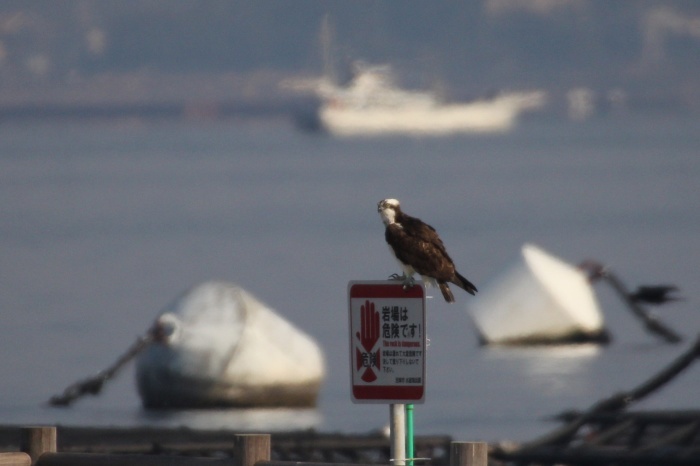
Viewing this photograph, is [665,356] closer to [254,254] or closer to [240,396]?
[240,396]

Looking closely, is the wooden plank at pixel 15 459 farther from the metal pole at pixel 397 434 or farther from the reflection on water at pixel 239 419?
the reflection on water at pixel 239 419

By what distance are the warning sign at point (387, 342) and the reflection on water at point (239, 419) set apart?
16593 mm

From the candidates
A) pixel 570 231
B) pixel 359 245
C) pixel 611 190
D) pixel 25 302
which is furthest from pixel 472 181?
pixel 25 302

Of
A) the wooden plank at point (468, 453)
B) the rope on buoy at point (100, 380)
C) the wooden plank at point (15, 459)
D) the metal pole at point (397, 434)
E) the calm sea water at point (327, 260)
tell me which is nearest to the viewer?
the metal pole at point (397, 434)

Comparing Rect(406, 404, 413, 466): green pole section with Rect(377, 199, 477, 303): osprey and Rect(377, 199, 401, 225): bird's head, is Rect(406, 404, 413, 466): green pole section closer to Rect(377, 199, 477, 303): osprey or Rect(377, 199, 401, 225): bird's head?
Rect(377, 199, 477, 303): osprey

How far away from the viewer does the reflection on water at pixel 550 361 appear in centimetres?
3490

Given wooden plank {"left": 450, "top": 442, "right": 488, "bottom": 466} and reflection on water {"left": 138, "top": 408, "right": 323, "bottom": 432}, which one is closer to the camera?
wooden plank {"left": 450, "top": 442, "right": 488, "bottom": 466}

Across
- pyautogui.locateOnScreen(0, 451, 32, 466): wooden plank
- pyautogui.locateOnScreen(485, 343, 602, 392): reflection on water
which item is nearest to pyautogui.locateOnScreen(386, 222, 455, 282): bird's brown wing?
pyautogui.locateOnScreen(0, 451, 32, 466): wooden plank

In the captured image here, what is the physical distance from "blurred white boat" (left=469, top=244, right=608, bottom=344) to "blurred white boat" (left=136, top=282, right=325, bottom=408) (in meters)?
10.5

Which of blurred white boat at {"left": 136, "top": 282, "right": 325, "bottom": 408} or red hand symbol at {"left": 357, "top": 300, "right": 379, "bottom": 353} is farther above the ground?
blurred white boat at {"left": 136, "top": 282, "right": 325, "bottom": 408}

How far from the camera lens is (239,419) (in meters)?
25.1

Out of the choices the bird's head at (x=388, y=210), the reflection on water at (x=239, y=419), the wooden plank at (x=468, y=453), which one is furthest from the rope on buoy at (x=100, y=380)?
the wooden plank at (x=468, y=453)

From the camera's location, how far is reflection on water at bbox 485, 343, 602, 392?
34.9 meters

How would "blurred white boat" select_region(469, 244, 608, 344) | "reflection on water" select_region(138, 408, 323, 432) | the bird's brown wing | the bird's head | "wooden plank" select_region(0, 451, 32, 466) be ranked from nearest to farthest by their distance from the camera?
the bird's brown wing, the bird's head, "wooden plank" select_region(0, 451, 32, 466), "reflection on water" select_region(138, 408, 323, 432), "blurred white boat" select_region(469, 244, 608, 344)
